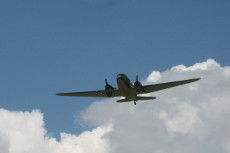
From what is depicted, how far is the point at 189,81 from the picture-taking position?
174 feet

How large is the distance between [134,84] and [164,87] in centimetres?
496

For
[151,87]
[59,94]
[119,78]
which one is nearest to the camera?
[119,78]

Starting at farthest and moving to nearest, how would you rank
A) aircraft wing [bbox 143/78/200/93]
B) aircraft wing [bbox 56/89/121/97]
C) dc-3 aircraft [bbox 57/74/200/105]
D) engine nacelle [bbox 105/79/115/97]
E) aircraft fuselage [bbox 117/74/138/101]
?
aircraft wing [bbox 56/89/121/97], engine nacelle [bbox 105/79/115/97], aircraft wing [bbox 143/78/200/93], dc-3 aircraft [bbox 57/74/200/105], aircraft fuselage [bbox 117/74/138/101]

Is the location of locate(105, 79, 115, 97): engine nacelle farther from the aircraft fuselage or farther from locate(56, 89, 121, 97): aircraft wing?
the aircraft fuselage

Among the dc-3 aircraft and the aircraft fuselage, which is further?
the dc-3 aircraft

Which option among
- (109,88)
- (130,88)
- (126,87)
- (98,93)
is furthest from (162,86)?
(98,93)

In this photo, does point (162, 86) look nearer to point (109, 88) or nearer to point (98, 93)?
point (109, 88)

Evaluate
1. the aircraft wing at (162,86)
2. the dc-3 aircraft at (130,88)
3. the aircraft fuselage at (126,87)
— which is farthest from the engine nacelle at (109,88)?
the aircraft wing at (162,86)

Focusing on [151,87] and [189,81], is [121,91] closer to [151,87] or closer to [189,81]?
[151,87]

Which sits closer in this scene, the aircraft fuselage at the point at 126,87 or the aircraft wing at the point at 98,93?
the aircraft fuselage at the point at 126,87

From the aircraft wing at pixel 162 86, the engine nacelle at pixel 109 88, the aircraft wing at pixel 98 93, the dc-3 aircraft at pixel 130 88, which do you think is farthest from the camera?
the aircraft wing at pixel 98 93

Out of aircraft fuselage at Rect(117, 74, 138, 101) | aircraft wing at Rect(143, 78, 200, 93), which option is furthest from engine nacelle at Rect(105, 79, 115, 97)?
aircraft wing at Rect(143, 78, 200, 93)

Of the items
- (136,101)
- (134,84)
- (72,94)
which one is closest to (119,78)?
(134,84)

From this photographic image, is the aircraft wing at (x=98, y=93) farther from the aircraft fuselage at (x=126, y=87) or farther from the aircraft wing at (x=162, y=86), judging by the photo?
the aircraft wing at (x=162, y=86)
